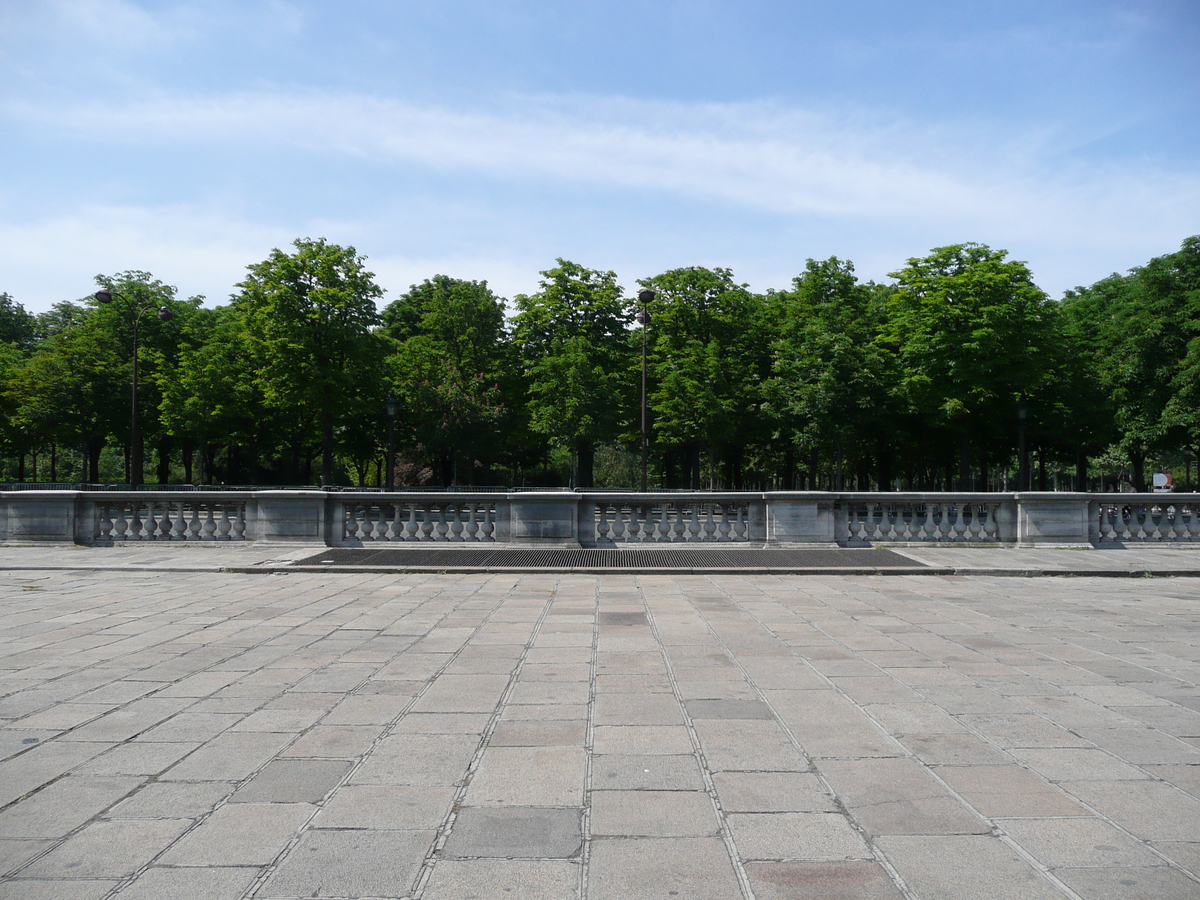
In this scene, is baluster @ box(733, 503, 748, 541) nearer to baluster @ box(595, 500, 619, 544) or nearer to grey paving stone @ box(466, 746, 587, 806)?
baluster @ box(595, 500, 619, 544)

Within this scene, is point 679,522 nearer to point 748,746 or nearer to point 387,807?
point 748,746

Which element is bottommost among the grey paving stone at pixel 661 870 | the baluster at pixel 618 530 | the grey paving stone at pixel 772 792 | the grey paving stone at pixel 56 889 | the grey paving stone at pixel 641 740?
the grey paving stone at pixel 641 740

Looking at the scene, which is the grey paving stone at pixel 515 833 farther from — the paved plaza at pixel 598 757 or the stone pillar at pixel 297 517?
the stone pillar at pixel 297 517

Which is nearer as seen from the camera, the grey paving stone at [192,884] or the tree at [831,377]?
the grey paving stone at [192,884]

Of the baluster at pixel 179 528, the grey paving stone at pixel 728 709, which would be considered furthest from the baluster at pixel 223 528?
the grey paving stone at pixel 728 709

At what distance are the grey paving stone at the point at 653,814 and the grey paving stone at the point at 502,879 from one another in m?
0.37

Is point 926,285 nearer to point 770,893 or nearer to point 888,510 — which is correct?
point 888,510

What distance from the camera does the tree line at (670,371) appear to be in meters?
35.0

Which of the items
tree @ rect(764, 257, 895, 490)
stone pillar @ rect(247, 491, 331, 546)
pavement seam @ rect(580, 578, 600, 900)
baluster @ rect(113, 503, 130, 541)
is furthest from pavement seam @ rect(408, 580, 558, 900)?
tree @ rect(764, 257, 895, 490)

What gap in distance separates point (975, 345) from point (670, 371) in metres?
13.3

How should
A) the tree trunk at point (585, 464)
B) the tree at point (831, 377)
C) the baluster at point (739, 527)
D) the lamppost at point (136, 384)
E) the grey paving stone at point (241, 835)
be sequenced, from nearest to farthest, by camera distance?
the grey paving stone at point (241, 835)
the baluster at point (739, 527)
the tree at point (831, 377)
the lamppost at point (136, 384)
the tree trunk at point (585, 464)

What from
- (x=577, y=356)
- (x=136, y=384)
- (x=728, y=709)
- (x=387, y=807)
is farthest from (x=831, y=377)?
(x=387, y=807)

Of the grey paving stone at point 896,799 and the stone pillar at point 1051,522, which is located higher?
the stone pillar at point 1051,522

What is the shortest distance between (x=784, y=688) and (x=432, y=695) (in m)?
2.47
